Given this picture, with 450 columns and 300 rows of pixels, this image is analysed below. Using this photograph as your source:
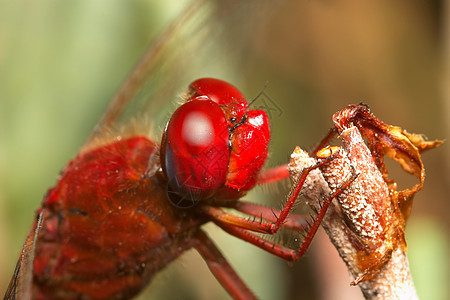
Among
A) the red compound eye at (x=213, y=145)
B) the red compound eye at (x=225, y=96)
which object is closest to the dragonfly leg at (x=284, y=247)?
the red compound eye at (x=213, y=145)

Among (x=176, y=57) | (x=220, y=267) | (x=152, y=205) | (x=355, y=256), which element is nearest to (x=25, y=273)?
(x=152, y=205)

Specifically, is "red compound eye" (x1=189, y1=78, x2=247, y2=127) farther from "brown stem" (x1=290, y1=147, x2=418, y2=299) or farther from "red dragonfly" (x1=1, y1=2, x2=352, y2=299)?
"brown stem" (x1=290, y1=147, x2=418, y2=299)

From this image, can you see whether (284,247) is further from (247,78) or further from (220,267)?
(247,78)

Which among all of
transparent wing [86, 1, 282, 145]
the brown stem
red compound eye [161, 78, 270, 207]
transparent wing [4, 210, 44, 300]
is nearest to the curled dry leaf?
the brown stem

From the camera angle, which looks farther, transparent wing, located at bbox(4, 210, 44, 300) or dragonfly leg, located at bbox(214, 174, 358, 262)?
transparent wing, located at bbox(4, 210, 44, 300)

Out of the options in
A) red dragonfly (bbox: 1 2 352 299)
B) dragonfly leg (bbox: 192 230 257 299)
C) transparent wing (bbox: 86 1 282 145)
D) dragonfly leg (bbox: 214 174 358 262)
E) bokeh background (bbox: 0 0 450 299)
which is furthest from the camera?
bokeh background (bbox: 0 0 450 299)

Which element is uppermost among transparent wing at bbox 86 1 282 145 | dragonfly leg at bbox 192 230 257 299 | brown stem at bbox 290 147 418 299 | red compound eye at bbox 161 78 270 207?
transparent wing at bbox 86 1 282 145

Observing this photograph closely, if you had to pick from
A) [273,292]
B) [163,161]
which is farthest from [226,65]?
[163,161]
